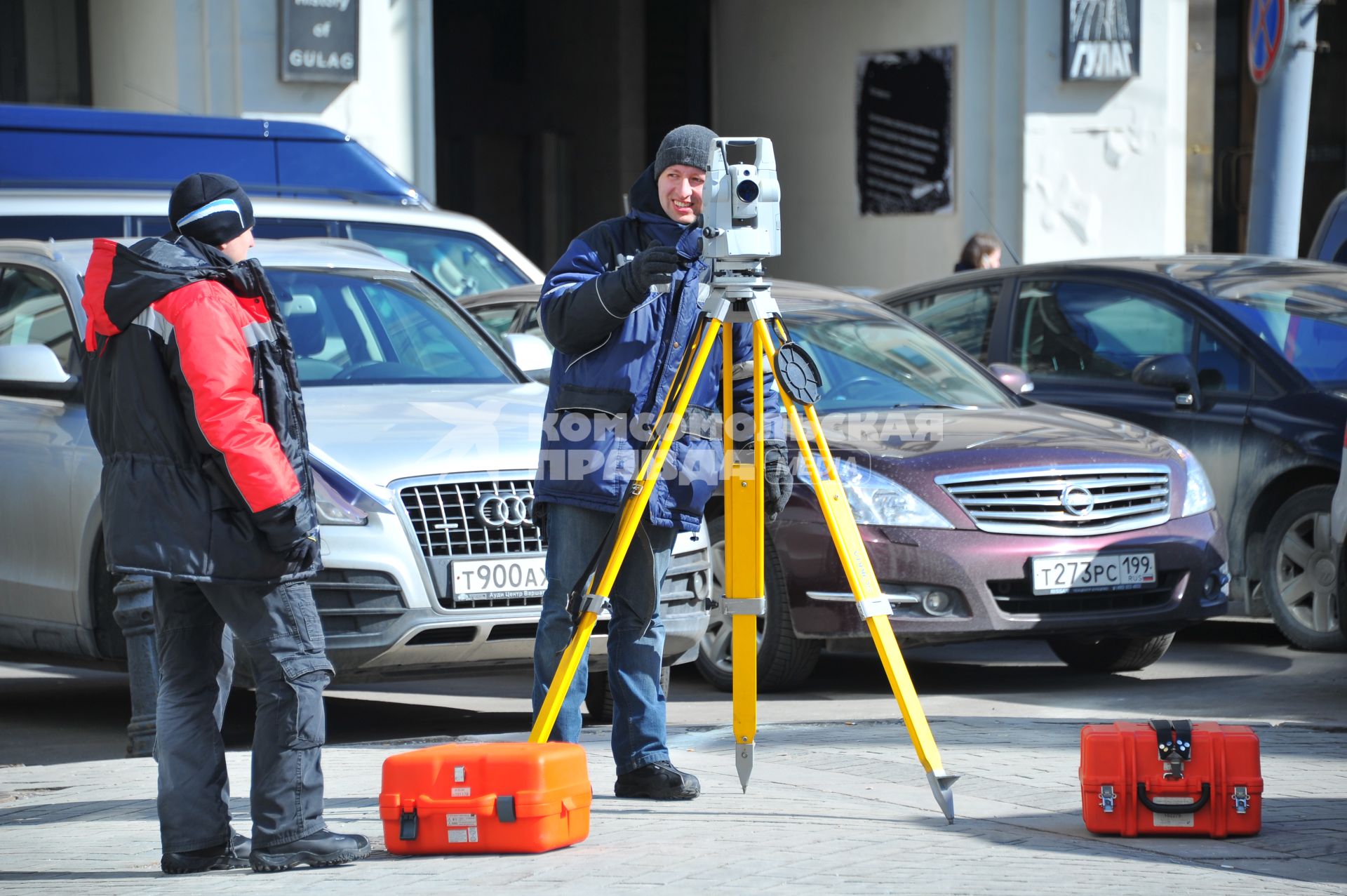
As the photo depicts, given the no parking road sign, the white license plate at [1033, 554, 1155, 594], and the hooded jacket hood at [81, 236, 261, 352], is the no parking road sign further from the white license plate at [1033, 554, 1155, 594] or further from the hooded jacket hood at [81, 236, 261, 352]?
the hooded jacket hood at [81, 236, 261, 352]

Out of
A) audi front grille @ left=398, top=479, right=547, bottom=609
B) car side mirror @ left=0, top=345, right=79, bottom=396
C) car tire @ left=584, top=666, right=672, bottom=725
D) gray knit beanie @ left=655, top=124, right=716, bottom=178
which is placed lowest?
car tire @ left=584, top=666, right=672, bottom=725

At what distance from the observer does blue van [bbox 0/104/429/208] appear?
32.8 ft

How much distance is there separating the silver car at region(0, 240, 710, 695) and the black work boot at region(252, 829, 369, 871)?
5.62ft

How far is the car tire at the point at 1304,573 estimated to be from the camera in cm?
861

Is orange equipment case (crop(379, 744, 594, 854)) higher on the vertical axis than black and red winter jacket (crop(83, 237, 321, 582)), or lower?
lower

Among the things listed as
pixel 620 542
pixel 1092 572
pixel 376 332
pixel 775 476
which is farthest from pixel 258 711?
pixel 1092 572

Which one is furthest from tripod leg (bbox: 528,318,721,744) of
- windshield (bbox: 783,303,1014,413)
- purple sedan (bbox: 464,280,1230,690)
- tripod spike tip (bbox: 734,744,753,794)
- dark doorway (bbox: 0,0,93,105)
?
dark doorway (bbox: 0,0,93,105)

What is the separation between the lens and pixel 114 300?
4.79m

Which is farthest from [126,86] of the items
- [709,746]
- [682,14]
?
[709,746]

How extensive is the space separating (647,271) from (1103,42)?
46.7 feet

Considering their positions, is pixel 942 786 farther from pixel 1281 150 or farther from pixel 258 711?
pixel 1281 150

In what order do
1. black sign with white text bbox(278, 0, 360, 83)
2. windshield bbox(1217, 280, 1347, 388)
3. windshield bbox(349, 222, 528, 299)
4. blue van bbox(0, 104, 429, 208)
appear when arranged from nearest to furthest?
windshield bbox(1217, 280, 1347, 388)
blue van bbox(0, 104, 429, 208)
windshield bbox(349, 222, 528, 299)
black sign with white text bbox(278, 0, 360, 83)

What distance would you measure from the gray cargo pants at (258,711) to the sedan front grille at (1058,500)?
11.3 feet

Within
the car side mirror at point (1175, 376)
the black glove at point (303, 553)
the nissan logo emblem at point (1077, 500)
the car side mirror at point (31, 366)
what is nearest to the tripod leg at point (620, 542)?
the black glove at point (303, 553)
